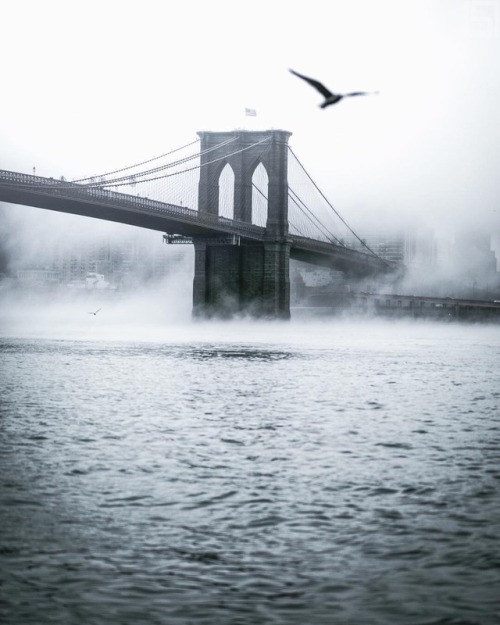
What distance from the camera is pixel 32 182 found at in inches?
1955

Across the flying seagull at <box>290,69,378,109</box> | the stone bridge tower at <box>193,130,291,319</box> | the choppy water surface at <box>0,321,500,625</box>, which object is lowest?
the choppy water surface at <box>0,321,500,625</box>

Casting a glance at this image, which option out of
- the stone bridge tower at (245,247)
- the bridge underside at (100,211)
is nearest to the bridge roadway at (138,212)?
the bridge underside at (100,211)

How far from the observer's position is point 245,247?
2995 inches

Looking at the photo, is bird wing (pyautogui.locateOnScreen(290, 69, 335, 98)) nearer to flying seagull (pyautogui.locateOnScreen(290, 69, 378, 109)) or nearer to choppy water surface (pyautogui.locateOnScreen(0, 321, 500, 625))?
flying seagull (pyautogui.locateOnScreen(290, 69, 378, 109))

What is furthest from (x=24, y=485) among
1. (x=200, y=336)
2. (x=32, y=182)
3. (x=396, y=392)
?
(x=200, y=336)

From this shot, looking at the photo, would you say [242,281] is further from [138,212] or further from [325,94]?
[325,94]

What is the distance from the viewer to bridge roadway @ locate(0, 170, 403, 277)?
164ft

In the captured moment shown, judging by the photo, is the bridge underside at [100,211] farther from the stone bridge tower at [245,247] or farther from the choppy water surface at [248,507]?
the choppy water surface at [248,507]

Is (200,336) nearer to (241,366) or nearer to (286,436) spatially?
(241,366)

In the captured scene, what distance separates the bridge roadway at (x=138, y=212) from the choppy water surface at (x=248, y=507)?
1104 inches

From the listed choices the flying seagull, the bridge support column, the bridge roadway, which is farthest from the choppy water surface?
the bridge support column

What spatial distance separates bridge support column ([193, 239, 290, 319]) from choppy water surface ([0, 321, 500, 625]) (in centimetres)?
5046

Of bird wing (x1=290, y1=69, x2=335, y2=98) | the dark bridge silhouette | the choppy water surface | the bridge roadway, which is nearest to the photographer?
bird wing (x1=290, y1=69, x2=335, y2=98)

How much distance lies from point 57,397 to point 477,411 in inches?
323
